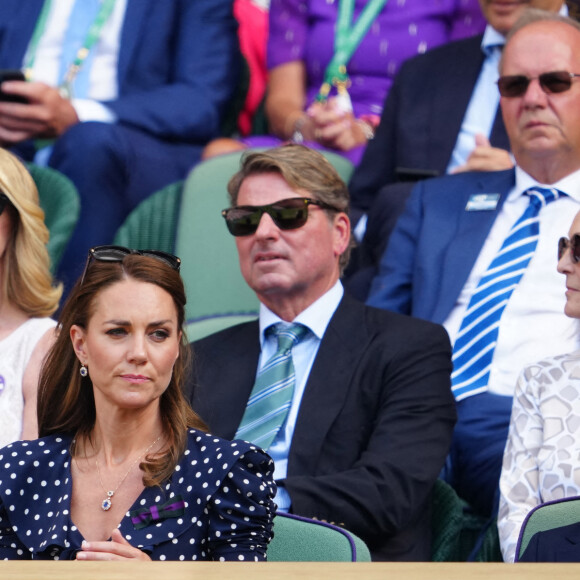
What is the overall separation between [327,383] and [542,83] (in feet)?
4.02

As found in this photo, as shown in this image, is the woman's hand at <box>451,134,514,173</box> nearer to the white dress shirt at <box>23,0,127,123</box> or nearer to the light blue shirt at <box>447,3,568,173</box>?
the light blue shirt at <box>447,3,568,173</box>

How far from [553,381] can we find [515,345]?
585 mm

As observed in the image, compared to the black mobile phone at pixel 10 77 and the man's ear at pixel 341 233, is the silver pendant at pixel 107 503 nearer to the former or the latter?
the man's ear at pixel 341 233

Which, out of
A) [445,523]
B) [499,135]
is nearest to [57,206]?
[499,135]

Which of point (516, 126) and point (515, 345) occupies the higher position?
point (516, 126)

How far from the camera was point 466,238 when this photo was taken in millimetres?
3674

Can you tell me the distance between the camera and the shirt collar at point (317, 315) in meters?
3.22

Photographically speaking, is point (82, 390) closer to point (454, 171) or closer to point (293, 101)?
point (454, 171)

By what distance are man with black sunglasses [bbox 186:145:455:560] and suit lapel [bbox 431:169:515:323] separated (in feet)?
1.04

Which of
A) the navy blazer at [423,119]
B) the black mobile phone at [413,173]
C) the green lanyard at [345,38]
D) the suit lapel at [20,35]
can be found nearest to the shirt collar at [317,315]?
the black mobile phone at [413,173]

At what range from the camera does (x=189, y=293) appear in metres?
3.93

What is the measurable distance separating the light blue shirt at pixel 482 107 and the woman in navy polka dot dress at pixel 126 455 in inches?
80.5

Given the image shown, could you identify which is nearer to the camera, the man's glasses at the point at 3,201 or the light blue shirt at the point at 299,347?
the light blue shirt at the point at 299,347

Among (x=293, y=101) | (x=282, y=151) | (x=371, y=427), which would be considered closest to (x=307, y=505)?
(x=371, y=427)
